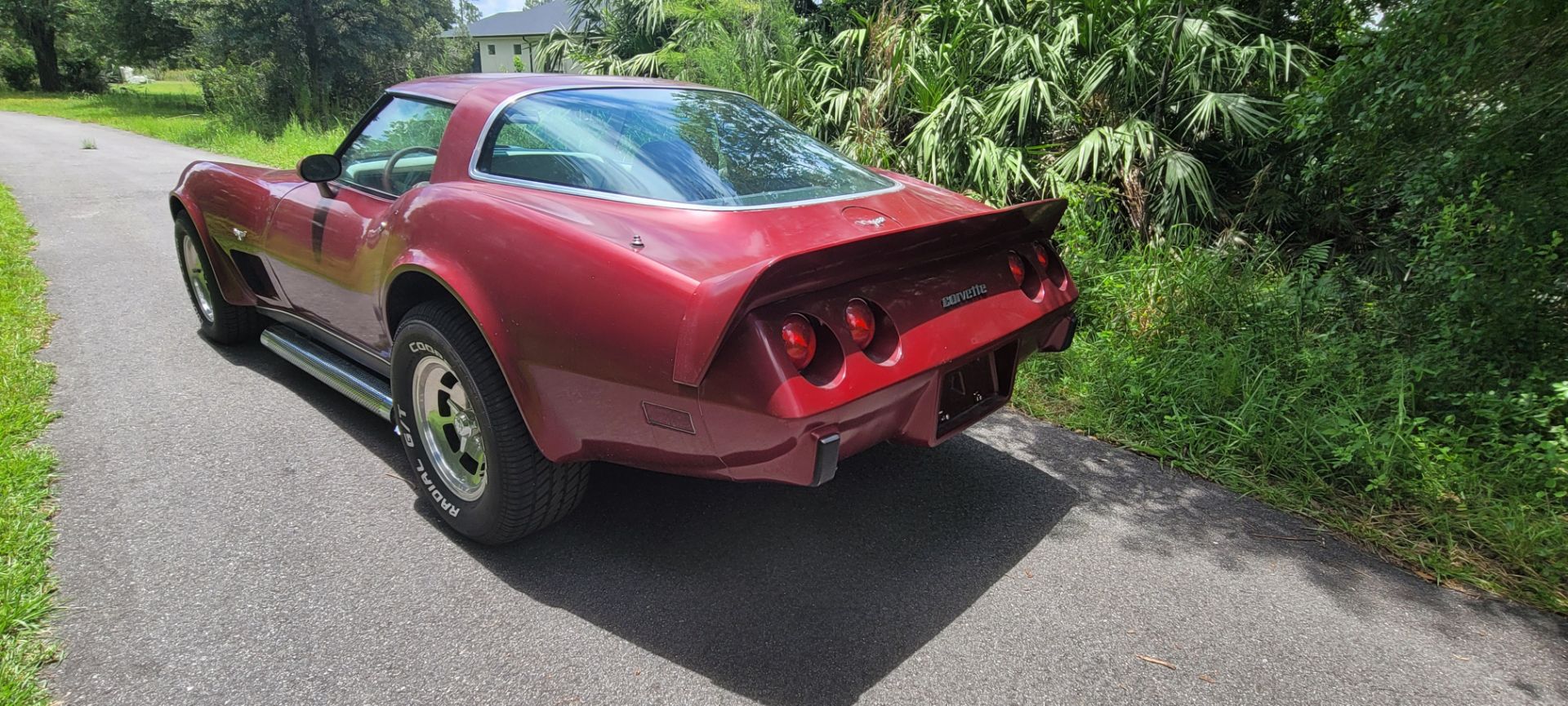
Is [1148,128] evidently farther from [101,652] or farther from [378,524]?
[101,652]

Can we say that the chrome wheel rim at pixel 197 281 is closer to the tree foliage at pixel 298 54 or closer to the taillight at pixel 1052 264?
the taillight at pixel 1052 264

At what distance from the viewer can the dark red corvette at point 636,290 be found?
208 cm

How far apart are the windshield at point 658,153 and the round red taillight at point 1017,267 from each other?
54 centimetres

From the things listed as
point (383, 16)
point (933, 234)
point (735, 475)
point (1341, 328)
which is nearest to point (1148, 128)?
point (1341, 328)

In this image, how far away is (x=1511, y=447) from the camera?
304 cm

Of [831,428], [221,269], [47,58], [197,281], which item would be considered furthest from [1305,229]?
[47,58]

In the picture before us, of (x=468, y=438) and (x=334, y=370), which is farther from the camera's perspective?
(x=334, y=370)

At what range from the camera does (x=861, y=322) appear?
2254mm

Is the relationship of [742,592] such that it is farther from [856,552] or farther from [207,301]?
[207,301]

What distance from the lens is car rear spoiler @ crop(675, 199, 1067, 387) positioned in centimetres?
196

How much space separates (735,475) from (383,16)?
61.4 feet

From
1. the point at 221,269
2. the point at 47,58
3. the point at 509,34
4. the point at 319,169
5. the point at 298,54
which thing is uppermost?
the point at 509,34

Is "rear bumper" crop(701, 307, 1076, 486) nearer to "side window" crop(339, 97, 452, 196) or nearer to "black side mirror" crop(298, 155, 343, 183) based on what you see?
"side window" crop(339, 97, 452, 196)

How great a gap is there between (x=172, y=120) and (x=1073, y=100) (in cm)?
2110
